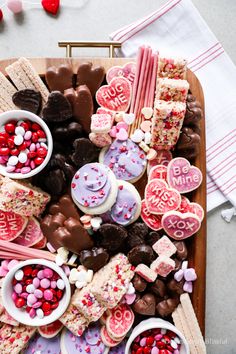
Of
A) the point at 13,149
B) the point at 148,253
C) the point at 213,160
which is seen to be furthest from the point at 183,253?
the point at 13,149

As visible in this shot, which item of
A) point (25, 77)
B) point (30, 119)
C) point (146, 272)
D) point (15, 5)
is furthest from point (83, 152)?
point (15, 5)

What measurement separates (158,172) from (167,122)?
165 millimetres

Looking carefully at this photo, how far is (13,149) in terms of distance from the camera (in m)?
1.37

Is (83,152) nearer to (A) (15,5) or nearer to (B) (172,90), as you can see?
(B) (172,90)

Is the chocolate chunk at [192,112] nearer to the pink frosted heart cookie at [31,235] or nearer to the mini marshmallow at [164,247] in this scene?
the mini marshmallow at [164,247]

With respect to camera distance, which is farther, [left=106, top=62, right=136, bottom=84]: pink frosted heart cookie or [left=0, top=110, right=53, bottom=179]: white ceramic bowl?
[left=106, top=62, right=136, bottom=84]: pink frosted heart cookie

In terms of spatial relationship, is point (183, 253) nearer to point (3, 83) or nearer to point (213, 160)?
point (213, 160)

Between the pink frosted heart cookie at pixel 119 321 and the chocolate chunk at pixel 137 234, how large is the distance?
195mm

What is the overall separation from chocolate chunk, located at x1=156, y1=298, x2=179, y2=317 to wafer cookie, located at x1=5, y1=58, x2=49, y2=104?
0.70m

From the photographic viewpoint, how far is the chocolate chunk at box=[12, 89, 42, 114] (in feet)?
4.56

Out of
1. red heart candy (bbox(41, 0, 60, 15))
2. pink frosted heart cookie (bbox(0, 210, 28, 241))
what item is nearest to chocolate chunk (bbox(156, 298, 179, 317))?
pink frosted heart cookie (bbox(0, 210, 28, 241))

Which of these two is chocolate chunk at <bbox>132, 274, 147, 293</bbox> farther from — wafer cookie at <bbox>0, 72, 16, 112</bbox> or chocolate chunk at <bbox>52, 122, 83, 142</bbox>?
wafer cookie at <bbox>0, 72, 16, 112</bbox>

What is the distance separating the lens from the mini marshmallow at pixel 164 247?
141 cm

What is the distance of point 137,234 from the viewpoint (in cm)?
142
